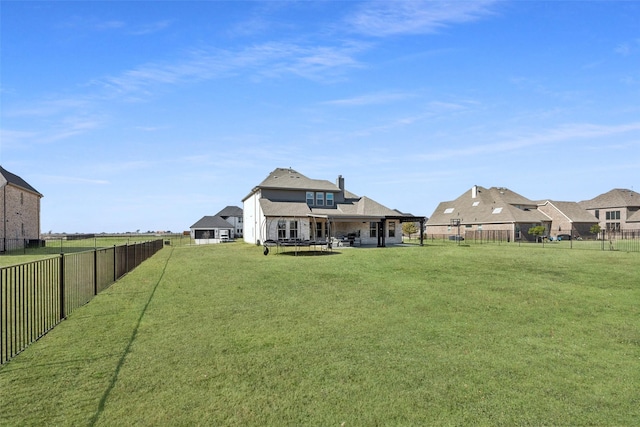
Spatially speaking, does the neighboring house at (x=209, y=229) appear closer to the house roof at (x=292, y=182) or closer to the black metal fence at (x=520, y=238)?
the house roof at (x=292, y=182)

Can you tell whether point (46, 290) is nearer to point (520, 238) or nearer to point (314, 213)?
point (314, 213)

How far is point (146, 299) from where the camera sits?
10969 mm

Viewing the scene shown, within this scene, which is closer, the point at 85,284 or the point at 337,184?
the point at 85,284

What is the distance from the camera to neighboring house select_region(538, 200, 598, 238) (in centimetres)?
5519

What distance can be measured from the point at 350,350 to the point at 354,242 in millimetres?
28871

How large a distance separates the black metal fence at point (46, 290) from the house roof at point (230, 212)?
186 feet

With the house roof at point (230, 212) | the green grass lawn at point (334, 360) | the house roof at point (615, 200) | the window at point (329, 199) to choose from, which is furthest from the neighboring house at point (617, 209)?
the house roof at point (230, 212)

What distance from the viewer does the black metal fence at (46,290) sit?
21.9 feet

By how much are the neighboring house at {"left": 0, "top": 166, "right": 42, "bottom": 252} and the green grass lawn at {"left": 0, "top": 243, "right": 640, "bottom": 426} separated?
111 ft

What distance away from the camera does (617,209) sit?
208ft

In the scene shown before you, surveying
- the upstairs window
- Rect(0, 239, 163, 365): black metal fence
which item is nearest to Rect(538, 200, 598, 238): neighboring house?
the upstairs window

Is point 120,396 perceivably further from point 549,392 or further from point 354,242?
point 354,242

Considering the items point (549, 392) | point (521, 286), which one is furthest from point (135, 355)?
point (521, 286)

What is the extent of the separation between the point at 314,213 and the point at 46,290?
25839mm
